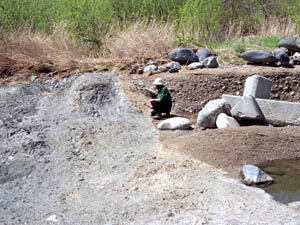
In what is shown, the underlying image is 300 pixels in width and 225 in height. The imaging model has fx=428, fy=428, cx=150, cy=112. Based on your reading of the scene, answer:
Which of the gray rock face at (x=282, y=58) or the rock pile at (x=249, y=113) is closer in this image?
the rock pile at (x=249, y=113)

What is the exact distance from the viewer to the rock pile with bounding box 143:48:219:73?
31.4 ft

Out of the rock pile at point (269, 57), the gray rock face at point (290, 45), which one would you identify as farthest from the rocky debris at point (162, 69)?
the gray rock face at point (290, 45)

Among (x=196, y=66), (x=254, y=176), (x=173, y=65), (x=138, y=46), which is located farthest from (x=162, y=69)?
(x=254, y=176)

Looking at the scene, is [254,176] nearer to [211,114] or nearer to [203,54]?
[211,114]

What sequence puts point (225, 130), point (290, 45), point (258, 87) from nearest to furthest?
point (225, 130) < point (258, 87) < point (290, 45)

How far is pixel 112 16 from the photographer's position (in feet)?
44.4

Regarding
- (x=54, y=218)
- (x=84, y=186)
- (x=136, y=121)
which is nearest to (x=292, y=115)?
(x=136, y=121)

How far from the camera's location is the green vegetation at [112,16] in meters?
12.4

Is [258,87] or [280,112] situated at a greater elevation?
[258,87]

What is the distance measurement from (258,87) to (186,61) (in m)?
2.37

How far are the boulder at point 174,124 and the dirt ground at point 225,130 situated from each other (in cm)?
17

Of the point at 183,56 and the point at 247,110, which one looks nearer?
the point at 247,110

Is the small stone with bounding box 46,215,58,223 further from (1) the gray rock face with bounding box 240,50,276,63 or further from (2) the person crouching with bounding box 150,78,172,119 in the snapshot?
(1) the gray rock face with bounding box 240,50,276,63

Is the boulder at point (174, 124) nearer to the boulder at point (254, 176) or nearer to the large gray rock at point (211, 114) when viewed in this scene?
the large gray rock at point (211, 114)
